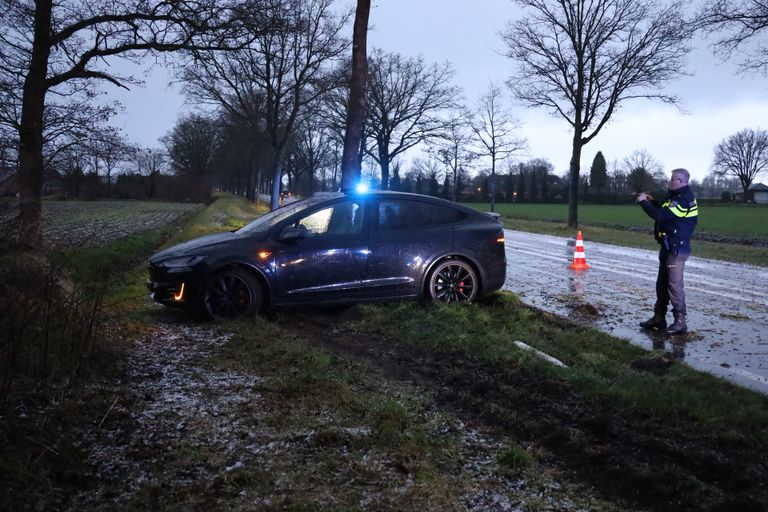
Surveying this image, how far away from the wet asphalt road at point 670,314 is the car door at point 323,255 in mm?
2785

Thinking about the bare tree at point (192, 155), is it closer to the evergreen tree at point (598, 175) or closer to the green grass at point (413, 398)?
the evergreen tree at point (598, 175)

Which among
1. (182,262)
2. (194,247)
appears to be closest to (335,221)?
(194,247)

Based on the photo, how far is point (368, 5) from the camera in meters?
14.1

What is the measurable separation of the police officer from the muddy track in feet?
9.24

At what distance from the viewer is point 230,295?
741cm

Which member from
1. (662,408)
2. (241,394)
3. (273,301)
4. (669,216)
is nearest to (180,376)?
(241,394)

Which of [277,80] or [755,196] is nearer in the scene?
[277,80]

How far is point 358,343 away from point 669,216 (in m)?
3.77

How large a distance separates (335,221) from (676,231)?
4046mm

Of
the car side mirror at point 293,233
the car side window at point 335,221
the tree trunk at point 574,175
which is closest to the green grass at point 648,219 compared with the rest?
the tree trunk at point 574,175

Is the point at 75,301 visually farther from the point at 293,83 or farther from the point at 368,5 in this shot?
the point at 293,83

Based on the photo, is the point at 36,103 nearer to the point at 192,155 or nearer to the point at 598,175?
the point at 192,155

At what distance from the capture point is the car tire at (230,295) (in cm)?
734

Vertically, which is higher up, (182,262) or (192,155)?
(192,155)
